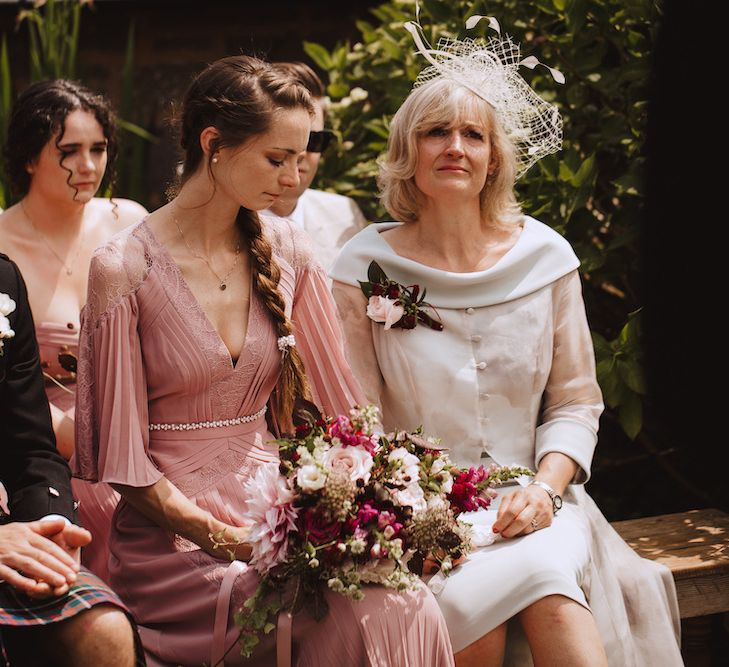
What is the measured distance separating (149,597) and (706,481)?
205cm

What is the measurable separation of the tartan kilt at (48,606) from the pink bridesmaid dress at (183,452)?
31cm

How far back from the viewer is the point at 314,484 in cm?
226

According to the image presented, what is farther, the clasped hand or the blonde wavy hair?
the blonde wavy hair

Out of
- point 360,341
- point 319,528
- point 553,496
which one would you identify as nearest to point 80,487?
point 360,341

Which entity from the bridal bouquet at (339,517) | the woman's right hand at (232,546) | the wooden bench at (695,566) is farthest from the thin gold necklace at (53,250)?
the wooden bench at (695,566)

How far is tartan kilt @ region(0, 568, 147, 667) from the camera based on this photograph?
85.7 inches

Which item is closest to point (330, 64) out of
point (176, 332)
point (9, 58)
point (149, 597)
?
point (9, 58)

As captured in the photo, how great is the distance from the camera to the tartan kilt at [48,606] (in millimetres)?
2178

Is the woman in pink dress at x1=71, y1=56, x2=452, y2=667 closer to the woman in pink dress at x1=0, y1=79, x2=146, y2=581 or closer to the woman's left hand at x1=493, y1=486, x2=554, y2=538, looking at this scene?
the woman's left hand at x1=493, y1=486, x2=554, y2=538

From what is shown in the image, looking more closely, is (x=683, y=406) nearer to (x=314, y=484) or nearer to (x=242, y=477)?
(x=314, y=484)

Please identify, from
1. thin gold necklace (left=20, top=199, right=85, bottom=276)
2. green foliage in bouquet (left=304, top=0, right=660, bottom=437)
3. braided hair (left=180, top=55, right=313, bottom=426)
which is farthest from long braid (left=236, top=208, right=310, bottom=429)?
green foliage in bouquet (left=304, top=0, right=660, bottom=437)

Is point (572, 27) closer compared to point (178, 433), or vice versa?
point (178, 433)

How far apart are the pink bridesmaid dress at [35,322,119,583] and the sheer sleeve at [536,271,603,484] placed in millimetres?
1379

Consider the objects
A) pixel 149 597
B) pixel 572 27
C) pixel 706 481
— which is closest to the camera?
pixel 706 481
